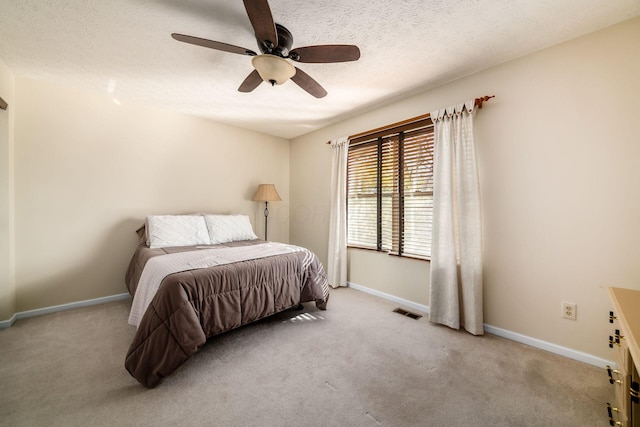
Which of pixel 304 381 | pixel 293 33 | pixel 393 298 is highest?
pixel 293 33

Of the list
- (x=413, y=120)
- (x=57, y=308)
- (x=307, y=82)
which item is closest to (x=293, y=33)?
(x=307, y=82)

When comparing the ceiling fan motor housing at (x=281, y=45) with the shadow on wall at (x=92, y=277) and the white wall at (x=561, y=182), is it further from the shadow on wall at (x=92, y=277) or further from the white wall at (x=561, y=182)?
the shadow on wall at (x=92, y=277)

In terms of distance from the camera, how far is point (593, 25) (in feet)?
5.62

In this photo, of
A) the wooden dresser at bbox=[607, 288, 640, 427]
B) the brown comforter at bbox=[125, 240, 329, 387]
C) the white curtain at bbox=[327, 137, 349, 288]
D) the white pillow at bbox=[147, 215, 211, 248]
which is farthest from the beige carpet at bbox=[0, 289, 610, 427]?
the white curtain at bbox=[327, 137, 349, 288]

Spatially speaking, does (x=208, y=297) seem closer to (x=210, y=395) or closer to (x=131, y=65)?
(x=210, y=395)

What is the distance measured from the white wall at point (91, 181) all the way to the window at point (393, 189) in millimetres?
2170

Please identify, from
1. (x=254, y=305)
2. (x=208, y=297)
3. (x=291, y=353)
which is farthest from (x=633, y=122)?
(x=208, y=297)

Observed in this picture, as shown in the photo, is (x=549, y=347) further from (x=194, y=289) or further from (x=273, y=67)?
(x=273, y=67)

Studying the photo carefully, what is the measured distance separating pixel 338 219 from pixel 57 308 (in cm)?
334

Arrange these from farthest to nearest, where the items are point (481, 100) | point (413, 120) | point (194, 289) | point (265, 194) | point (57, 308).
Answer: point (265, 194) < point (413, 120) < point (57, 308) < point (481, 100) < point (194, 289)

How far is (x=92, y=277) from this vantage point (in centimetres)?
278

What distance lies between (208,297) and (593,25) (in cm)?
342

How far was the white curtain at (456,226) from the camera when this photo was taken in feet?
7.21

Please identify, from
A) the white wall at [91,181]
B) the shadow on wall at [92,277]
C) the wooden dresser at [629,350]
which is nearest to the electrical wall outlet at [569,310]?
the wooden dresser at [629,350]
